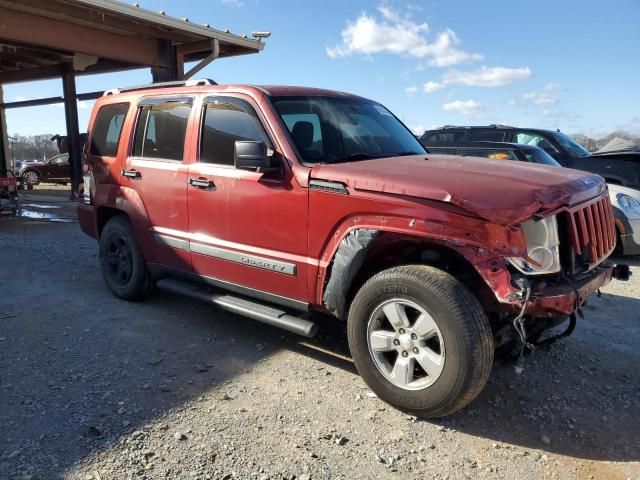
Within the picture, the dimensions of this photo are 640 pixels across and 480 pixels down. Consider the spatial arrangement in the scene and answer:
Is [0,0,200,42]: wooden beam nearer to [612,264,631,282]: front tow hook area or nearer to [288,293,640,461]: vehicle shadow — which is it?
[288,293,640,461]: vehicle shadow

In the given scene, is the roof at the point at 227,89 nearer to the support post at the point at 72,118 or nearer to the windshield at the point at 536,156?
the windshield at the point at 536,156

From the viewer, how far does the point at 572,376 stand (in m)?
3.83

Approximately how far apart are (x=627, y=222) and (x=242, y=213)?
568cm

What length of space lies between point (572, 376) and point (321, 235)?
210cm

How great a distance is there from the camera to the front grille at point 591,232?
315 centimetres

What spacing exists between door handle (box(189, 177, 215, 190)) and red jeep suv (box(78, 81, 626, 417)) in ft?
0.04

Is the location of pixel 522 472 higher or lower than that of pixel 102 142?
lower

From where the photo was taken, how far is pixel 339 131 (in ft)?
13.6

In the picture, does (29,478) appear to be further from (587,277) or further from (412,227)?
(587,277)

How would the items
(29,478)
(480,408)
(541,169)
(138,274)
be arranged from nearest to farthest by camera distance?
(29,478)
(480,408)
(541,169)
(138,274)

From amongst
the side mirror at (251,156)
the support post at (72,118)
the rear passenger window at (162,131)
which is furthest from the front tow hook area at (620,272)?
the support post at (72,118)

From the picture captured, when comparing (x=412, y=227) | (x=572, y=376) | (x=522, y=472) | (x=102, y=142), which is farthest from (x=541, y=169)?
(x=102, y=142)

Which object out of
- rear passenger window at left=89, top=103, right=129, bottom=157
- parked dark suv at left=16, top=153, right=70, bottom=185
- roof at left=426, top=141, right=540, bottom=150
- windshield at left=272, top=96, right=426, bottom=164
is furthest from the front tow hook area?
parked dark suv at left=16, top=153, right=70, bottom=185

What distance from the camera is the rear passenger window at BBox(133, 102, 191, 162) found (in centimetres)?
458
